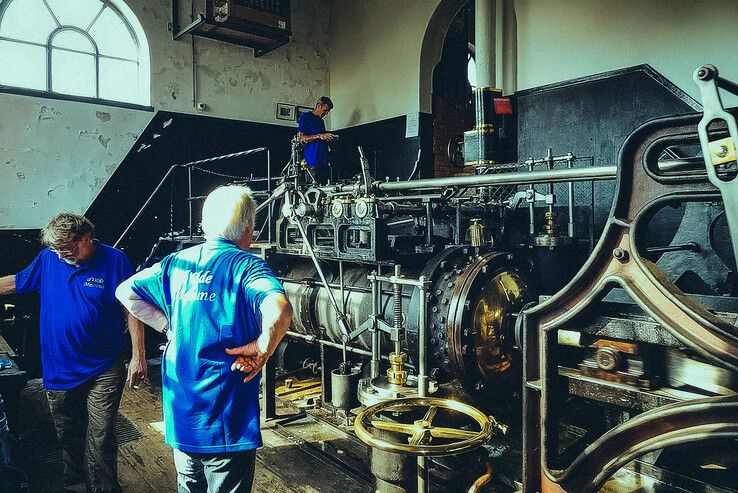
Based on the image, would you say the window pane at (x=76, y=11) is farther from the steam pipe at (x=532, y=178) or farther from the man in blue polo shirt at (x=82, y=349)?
the steam pipe at (x=532, y=178)

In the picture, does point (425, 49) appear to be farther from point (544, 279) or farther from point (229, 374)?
point (229, 374)

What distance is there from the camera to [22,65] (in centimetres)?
561

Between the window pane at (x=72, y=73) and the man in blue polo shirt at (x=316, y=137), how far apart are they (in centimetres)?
237

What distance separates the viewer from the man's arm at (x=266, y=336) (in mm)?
1770

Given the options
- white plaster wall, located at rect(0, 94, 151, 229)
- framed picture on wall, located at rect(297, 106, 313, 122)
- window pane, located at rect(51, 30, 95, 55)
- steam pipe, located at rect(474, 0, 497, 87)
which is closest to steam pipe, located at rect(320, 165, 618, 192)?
steam pipe, located at rect(474, 0, 497, 87)

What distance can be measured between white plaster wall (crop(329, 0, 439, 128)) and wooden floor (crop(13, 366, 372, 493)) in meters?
4.56

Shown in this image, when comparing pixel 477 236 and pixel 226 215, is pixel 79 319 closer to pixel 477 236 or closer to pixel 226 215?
pixel 226 215

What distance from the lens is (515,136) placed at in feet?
19.8

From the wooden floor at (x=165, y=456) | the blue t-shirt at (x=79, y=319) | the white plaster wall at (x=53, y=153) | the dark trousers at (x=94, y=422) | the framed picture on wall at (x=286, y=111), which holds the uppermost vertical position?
the framed picture on wall at (x=286, y=111)

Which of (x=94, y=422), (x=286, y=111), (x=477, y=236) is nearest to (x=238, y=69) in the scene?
(x=286, y=111)

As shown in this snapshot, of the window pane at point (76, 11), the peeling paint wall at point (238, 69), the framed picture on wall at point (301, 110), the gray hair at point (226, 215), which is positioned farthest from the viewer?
the framed picture on wall at point (301, 110)

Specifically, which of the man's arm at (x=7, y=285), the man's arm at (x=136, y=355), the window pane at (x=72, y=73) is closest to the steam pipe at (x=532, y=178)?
the man's arm at (x=136, y=355)

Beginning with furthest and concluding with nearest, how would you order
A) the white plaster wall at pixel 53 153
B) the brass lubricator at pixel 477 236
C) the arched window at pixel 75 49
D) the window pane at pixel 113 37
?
1. the window pane at pixel 113 37
2. the arched window at pixel 75 49
3. the white plaster wall at pixel 53 153
4. the brass lubricator at pixel 477 236

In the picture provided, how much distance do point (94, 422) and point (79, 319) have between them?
485mm
